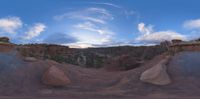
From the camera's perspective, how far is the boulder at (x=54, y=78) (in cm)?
1738

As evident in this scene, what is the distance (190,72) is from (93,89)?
523 centimetres

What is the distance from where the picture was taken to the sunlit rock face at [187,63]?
18312 mm

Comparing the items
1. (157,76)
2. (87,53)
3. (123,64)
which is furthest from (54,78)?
(87,53)

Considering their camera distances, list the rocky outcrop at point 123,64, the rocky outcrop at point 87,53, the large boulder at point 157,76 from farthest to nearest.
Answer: the rocky outcrop at point 87,53
the rocky outcrop at point 123,64
the large boulder at point 157,76

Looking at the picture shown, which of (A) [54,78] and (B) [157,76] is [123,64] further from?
(A) [54,78]

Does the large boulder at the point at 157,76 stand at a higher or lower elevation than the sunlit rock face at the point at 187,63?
lower

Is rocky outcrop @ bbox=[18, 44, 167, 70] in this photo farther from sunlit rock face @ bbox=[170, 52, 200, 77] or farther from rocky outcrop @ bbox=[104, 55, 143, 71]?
sunlit rock face @ bbox=[170, 52, 200, 77]

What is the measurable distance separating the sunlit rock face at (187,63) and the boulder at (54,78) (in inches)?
237

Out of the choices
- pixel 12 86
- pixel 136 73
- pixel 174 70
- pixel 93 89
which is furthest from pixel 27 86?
pixel 174 70

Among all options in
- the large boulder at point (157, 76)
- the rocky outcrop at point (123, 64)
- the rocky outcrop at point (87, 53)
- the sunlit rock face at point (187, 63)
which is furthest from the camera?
the rocky outcrop at point (87, 53)

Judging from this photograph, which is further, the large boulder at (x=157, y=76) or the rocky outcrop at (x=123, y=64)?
the rocky outcrop at (x=123, y=64)

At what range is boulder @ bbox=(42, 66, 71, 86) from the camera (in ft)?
57.0

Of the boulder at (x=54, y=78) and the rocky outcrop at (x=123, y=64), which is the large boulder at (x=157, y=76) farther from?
the rocky outcrop at (x=123, y=64)

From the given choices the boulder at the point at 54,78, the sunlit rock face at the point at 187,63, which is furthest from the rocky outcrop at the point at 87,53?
the boulder at the point at 54,78
